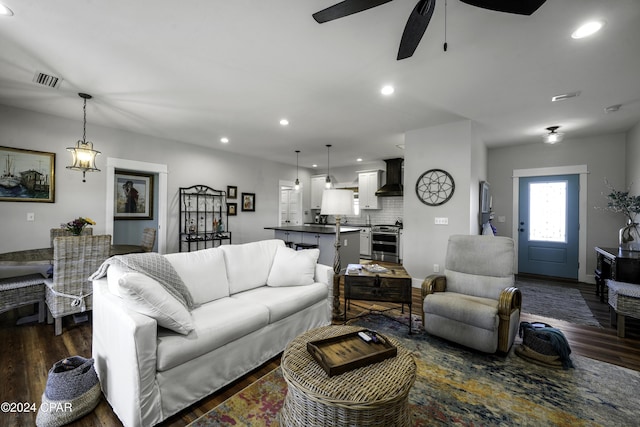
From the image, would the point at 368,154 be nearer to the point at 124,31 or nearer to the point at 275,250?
the point at 275,250

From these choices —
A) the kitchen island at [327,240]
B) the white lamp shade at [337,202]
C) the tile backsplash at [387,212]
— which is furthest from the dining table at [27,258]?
the tile backsplash at [387,212]

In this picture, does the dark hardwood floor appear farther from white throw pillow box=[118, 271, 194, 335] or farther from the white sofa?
white throw pillow box=[118, 271, 194, 335]

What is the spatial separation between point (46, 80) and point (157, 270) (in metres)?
2.63

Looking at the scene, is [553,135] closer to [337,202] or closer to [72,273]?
[337,202]

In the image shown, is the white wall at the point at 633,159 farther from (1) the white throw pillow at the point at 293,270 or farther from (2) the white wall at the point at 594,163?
(1) the white throw pillow at the point at 293,270

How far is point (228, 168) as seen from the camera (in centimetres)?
621

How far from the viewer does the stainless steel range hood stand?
677 centimetres

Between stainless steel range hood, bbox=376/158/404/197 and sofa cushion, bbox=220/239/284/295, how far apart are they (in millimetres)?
4516

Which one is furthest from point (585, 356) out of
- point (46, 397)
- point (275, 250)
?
point (46, 397)

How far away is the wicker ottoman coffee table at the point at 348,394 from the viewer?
1.21 m

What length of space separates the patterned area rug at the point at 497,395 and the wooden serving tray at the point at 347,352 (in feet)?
1.73

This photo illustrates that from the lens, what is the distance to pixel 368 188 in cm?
745

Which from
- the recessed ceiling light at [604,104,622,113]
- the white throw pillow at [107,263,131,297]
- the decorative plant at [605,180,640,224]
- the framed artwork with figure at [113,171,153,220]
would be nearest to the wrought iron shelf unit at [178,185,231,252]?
the framed artwork with figure at [113,171,153,220]

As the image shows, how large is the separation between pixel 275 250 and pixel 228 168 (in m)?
3.80
